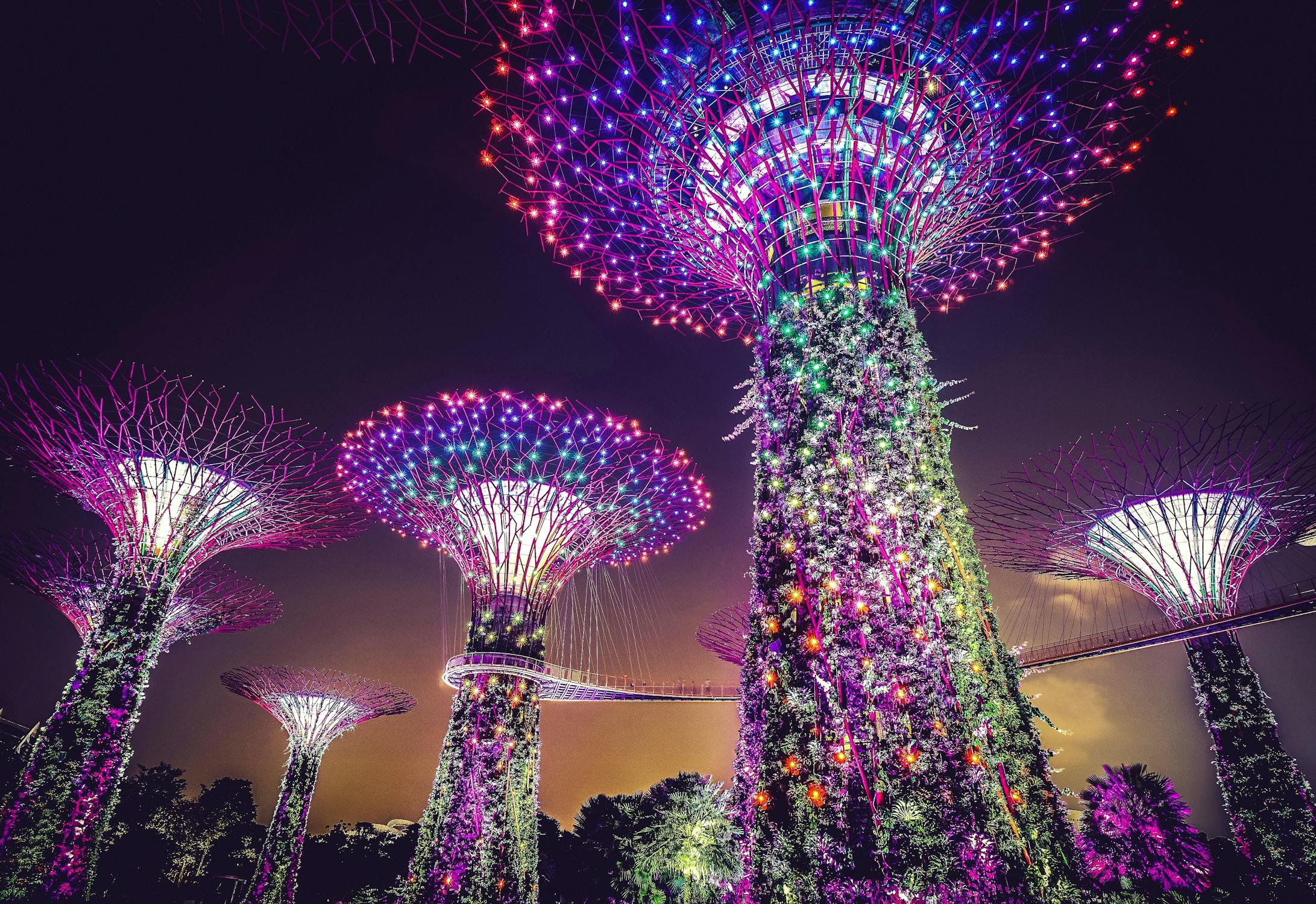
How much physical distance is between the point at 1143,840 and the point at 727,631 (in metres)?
13.3

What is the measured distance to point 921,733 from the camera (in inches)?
224

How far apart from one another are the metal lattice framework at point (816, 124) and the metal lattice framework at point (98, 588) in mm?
14654

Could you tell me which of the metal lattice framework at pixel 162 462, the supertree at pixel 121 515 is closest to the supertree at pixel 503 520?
the metal lattice framework at pixel 162 462

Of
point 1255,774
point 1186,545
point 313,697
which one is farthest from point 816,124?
point 313,697

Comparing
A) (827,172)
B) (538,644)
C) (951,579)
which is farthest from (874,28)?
(538,644)

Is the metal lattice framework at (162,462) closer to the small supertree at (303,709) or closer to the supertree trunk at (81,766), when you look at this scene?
the supertree trunk at (81,766)

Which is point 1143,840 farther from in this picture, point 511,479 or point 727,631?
point 511,479

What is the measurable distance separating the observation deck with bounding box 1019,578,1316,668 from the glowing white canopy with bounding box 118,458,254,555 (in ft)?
67.1

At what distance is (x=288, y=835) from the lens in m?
21.4

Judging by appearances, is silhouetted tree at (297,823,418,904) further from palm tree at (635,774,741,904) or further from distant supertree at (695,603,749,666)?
distant supertree at (695,603,749,666)

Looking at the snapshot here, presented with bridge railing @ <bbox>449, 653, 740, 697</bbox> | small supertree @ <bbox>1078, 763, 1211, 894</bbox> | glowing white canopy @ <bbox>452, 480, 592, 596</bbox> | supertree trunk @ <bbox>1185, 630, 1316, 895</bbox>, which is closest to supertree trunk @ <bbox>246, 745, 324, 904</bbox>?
bridge railing @ <bbox>449, 653, 740, 697</bbox>

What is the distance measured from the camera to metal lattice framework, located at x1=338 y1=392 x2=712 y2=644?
586 inches

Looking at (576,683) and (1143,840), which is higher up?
(576,683)

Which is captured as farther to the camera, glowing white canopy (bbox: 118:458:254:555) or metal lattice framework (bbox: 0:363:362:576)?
glowing white canopy (bbox: 118:458:254:555)
